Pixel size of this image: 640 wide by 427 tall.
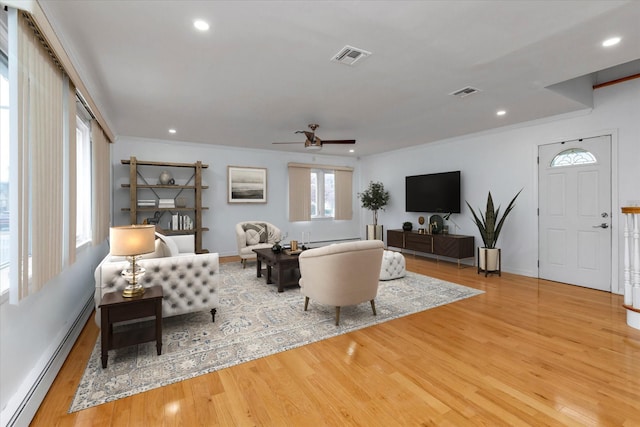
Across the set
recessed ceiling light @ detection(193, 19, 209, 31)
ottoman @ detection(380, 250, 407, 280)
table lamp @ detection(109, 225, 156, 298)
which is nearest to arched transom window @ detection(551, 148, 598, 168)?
ottoman @ detection(380, 250, 407, 280)

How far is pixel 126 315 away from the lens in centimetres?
238

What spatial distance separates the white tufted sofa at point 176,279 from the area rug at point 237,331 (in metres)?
0.27

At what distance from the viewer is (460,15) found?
2.20 metres

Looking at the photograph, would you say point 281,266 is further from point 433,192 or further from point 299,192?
point 433,192

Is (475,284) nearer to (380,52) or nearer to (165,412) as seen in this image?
(380,52)

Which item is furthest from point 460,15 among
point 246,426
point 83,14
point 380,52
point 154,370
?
point 154,370

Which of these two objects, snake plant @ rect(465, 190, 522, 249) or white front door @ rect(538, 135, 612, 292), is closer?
white front door @ rect(538, 135, 612, 292)

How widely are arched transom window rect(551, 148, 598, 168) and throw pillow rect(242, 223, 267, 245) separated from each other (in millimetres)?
5178

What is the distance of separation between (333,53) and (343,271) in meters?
2.05

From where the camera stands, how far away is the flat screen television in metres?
6.21

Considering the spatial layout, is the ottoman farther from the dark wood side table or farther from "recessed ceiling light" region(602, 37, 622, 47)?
"recessed ceiling light" region(602, 37, 622, 47)

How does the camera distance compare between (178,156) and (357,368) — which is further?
(178,156)

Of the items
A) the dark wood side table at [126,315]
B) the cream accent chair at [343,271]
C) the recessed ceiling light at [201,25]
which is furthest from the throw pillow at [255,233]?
the recessed ceiling light at [201,25]

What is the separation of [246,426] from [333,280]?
1530 millimetres
